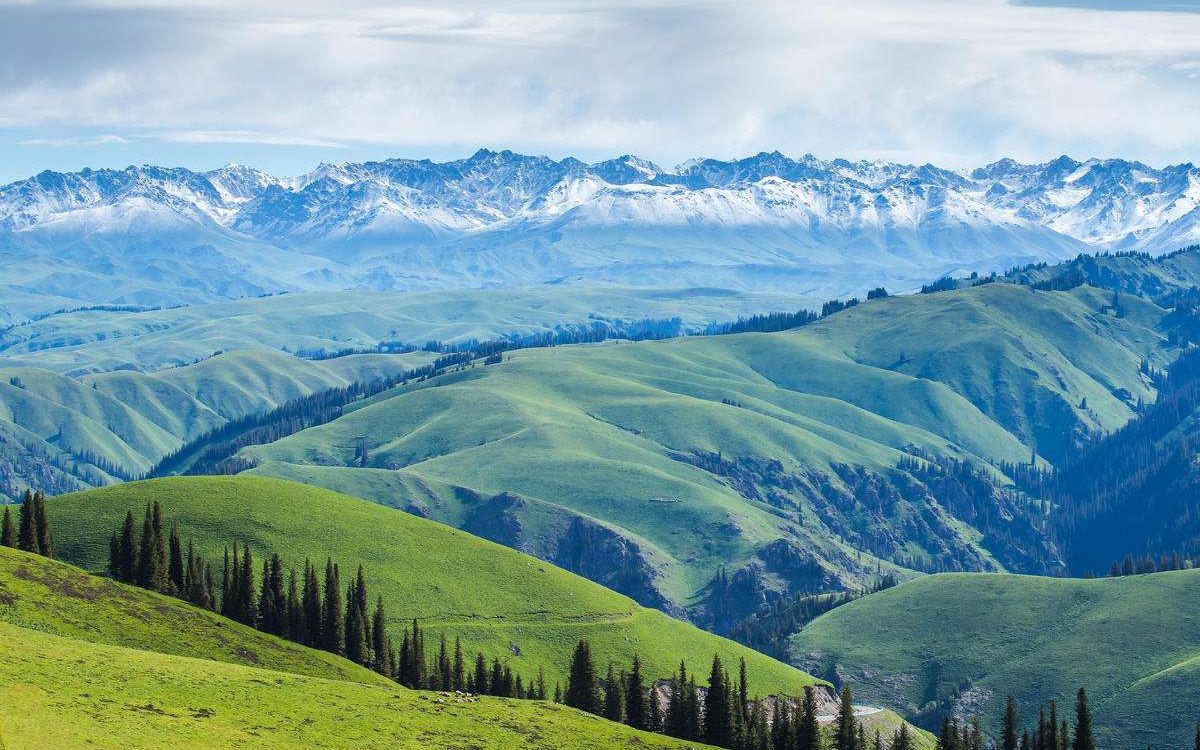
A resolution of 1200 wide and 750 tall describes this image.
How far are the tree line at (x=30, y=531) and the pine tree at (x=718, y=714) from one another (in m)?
82.8

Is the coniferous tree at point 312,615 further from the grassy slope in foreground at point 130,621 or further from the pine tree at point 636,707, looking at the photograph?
the pine tree at point 636,707

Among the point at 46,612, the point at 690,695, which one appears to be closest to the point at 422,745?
the point at 46,612

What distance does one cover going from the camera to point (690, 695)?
7126 inches

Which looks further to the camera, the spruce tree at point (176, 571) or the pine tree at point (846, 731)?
the spruce tree at point (176, 571)

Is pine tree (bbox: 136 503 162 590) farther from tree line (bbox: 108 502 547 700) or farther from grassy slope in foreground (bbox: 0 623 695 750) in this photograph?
grassy slope in foreground (bbox: 0 623 695 750)

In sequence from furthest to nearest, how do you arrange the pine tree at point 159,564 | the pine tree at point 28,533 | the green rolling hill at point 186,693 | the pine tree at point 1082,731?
the pine tree at point 28,533 → the pine tree at point 159,564 → the pine tree at point 1082,731 → the green rolling hill at point 186,693

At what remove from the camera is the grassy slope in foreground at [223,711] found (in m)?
107

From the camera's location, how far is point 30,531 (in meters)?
188

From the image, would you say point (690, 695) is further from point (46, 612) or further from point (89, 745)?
point (89, 745)

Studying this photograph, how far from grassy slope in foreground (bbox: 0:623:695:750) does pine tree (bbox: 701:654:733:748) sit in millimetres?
16657

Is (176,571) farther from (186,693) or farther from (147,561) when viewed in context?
(186,693)

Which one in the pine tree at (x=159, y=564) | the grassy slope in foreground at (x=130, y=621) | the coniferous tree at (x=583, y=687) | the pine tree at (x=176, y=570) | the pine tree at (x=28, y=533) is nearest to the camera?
the grassy slope in foreground at (x=130, y=621)

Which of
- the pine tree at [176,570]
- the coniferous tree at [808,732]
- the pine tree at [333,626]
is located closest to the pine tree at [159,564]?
the pine tree at [176,570]

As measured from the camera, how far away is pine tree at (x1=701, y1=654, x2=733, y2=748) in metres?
171
